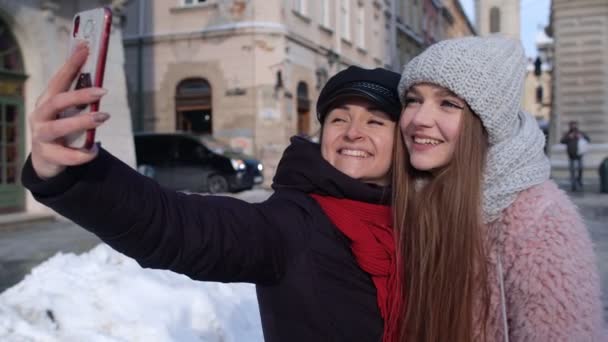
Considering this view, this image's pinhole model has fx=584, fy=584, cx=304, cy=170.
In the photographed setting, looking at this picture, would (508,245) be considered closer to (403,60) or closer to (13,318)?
(13,318)

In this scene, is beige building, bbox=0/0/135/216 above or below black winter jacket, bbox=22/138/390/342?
above

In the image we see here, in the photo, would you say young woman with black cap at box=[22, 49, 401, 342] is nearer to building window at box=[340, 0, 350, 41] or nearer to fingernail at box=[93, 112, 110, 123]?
fingernail at box=[93, 112, 110, 123]

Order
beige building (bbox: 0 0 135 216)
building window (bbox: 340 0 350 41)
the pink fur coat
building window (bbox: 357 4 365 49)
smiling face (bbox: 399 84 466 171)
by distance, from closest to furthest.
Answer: the pink fur coat < smiling face (bbox: 399 84 466 171) < beige building (bbox: 0 0 135 216) < building window (bbox: 340 0 350 41) < building window (bbox: 357 4 365 49)

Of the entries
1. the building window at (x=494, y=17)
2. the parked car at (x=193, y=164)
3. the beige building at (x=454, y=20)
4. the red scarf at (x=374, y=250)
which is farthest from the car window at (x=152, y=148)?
the building window at (x=494, y=17)

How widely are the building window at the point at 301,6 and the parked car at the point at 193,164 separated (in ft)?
26.3

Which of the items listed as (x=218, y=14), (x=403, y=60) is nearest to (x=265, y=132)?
(x=218, y=14)

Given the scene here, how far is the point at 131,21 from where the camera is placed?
2133 cm

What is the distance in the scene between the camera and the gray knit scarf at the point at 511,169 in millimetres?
1584

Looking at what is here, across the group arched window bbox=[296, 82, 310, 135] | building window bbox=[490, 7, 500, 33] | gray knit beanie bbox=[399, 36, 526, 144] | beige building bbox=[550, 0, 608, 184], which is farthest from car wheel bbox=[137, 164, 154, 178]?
building window bbox=[490, 7, 500, 33]

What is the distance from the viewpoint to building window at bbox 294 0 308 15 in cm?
2112

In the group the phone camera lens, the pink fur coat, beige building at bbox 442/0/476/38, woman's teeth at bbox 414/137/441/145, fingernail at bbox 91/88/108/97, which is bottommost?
the pink fur coat

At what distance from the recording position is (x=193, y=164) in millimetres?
15039

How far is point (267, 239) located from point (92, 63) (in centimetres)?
67

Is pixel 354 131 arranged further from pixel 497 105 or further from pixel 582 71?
pixel 582 71
